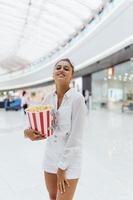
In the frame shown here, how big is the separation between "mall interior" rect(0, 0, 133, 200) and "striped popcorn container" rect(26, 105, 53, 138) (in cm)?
37

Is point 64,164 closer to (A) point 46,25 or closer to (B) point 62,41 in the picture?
(A) point 46,25

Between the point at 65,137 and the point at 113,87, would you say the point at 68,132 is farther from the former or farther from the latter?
the point at 113,87

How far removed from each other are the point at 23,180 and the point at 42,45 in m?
37.6

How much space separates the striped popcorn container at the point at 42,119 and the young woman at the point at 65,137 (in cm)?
5

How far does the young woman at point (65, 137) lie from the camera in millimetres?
2297

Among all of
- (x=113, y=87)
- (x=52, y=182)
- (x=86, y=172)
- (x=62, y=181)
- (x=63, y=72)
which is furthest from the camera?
(x=113, y=87)

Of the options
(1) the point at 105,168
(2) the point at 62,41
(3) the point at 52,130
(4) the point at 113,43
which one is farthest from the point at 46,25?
(3) the point at 52,130

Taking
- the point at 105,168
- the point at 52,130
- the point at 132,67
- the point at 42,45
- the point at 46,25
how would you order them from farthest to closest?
the point at 42,45 → the point at 46,25 → the point at 132,67 → the point at 105,168 → the point at 52,130

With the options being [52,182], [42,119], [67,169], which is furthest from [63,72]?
[52,182]

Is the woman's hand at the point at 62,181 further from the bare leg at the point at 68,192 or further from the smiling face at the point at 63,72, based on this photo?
the smiling face at the point at 63,72

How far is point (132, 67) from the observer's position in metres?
25.6

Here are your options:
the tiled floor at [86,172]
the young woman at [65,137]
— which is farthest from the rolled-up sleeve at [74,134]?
the tiled floor at [86,172]

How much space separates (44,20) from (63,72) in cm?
2792

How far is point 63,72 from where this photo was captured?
2449 millimetres
